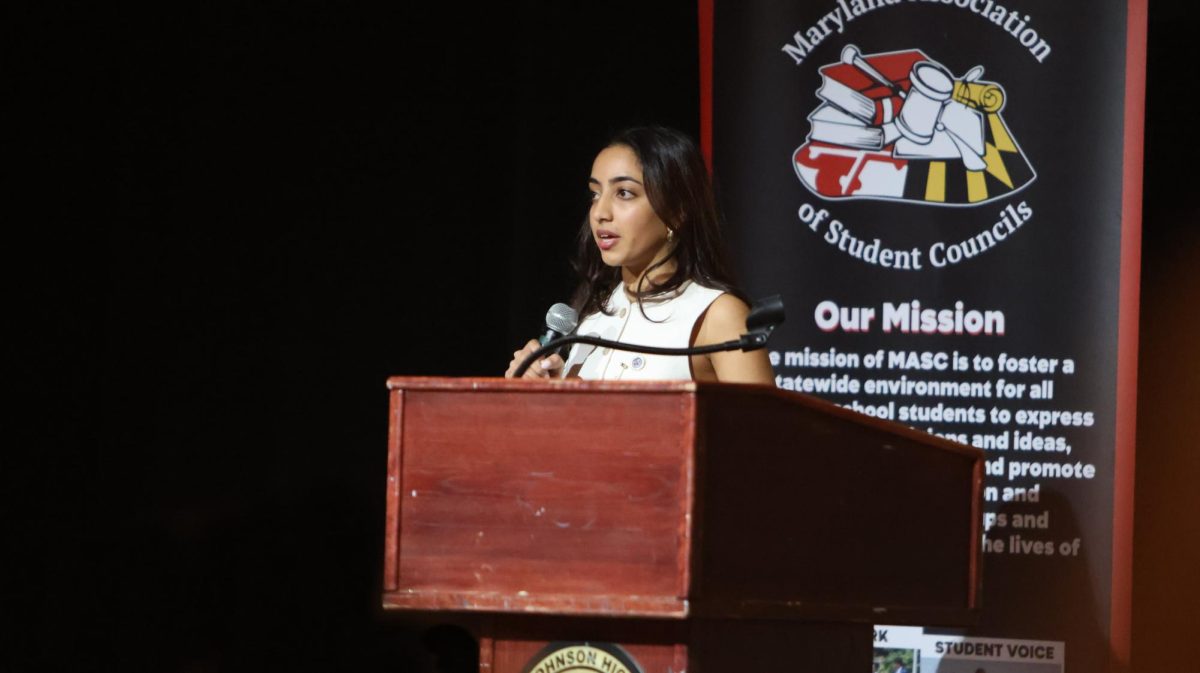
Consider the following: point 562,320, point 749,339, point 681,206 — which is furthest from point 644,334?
point 749,339

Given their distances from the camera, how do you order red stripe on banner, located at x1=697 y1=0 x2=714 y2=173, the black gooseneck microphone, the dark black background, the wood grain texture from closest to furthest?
1. the wood grain texture
2. the black gooseneck microphone
3. the dark black background
4. red stripe on banner, located at x1=697 y1=0 x2=714 y2=173

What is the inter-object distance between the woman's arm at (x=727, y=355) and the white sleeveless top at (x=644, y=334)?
2 cm

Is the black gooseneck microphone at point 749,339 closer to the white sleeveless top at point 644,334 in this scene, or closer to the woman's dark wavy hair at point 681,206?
the white sleeveless top at point 644,334

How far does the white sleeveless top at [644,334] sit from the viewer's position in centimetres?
244

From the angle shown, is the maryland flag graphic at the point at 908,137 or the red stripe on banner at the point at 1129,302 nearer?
the red stripe on banner at the point at 1129,302

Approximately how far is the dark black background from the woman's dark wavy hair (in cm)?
128


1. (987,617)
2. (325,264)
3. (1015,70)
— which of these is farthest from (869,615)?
(325,264)

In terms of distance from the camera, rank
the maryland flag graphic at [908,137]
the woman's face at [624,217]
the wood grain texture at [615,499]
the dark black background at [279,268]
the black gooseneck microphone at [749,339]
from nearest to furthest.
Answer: the wood grain texture at [615,499] → the black gooseneck microphone at [749,339] → the woman's face at [624,217] → the dark black background at [279,268] → the maryland flag graphic at [908,137]

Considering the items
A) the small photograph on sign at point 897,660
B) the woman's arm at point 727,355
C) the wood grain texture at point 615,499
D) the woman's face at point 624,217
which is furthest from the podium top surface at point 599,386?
the small photograph on sign at point 897,660

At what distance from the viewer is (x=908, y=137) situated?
3488 millimetres

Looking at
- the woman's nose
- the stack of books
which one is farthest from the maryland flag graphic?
the woman's nose

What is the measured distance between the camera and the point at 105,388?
3.35 meters

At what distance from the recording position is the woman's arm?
2426mm

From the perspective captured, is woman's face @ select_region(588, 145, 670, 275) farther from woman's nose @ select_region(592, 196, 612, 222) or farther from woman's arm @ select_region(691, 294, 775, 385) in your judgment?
woman's arm @ select_region(691, 294, 775, 385)
